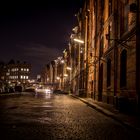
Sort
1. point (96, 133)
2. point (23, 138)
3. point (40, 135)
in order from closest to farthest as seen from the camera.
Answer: point (23, 138) < point (40, 135) < point (96, 133)

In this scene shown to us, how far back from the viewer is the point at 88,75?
51.5m

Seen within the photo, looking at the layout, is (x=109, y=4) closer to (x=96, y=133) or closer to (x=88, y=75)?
(x=88, y=75)

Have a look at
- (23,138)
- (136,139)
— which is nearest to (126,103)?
(136,139)

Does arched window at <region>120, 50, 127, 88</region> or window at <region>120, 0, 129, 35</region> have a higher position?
window at <region>120, 0, 129, 35</region>

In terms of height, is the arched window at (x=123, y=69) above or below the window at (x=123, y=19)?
below

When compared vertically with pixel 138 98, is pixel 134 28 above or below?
above

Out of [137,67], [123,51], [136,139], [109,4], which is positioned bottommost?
[136,139]

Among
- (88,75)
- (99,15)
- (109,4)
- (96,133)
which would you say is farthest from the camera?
(88,75)

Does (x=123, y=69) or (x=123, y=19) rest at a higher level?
(x=123, y=19)

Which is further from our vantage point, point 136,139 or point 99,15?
point 99,15

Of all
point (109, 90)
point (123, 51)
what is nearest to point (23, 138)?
point (123, 51)

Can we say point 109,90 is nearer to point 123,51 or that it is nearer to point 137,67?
point 123,51

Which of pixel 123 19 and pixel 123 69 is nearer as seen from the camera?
pixel 123 69

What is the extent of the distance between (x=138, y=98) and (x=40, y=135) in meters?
10.2
